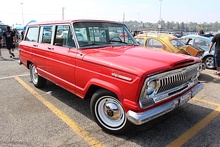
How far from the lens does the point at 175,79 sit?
11.2 ft

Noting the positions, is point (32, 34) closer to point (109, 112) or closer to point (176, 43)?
point (109, 112)

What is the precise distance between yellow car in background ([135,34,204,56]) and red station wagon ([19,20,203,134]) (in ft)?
11.6

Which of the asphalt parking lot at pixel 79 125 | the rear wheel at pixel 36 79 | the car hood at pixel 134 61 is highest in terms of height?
the car hood at pixel 134 61

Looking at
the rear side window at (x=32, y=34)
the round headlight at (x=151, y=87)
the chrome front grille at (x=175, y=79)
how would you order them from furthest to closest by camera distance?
the rear side window at (x=32, y=34) → the chrome front grille at (x=175, y=79) → the round headlight at (x=151, y=87)

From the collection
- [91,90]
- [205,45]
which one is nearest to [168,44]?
[205,45]

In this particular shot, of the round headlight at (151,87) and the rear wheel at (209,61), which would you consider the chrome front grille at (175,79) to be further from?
the rear wheel at (209,61)

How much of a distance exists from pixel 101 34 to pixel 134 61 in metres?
1.54

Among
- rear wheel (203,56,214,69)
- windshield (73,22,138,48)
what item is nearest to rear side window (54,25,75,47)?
windshield (73,22,138,48)

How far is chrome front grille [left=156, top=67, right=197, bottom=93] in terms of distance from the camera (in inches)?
126

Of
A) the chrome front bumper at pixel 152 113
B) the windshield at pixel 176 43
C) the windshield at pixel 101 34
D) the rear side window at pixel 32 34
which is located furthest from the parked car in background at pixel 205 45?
the rear side window at pixel 32 34

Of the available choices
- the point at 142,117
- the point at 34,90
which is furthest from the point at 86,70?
the point at 34,90

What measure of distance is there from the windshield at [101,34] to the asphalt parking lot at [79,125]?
1.50 m

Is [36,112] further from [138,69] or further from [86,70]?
[138,69]

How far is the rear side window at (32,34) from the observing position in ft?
19.1
